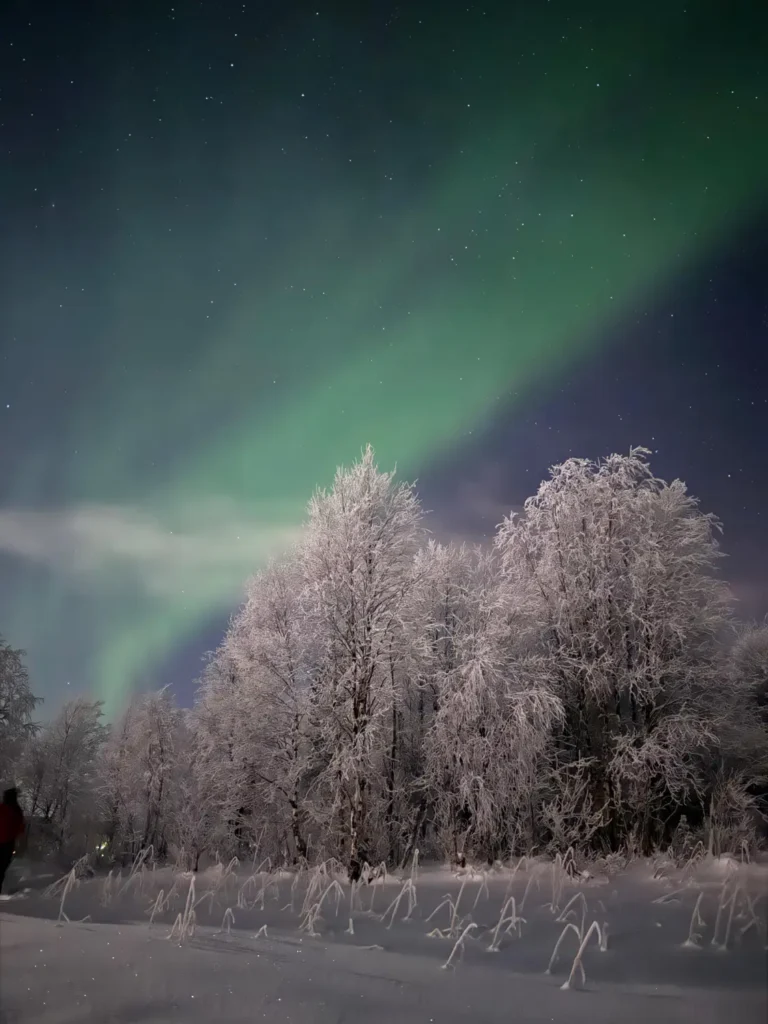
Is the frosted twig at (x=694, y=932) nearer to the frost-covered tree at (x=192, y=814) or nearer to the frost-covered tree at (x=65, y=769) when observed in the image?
the frost-covered tree at (x=192, y=814)

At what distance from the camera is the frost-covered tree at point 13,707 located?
20.7m

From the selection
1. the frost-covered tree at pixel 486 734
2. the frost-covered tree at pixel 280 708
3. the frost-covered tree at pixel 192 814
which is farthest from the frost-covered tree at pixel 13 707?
the frost-covered tree at pixel 486 734

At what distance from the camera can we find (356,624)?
1309cm

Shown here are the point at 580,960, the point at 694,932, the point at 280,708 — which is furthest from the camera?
the point at 280,708

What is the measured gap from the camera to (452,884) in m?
9.84

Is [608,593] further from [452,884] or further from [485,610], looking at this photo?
[452,884]

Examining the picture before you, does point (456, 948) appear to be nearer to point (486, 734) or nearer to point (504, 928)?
point (504, 928)

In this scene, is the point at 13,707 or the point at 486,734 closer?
the point at 486,734

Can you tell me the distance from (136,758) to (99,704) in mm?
3510

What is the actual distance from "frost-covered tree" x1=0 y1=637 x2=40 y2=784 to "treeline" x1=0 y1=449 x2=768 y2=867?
24.5ft

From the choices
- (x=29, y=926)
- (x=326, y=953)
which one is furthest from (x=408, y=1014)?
(x=29, y=926)

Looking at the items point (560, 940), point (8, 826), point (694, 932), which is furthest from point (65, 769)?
point (694, 932)

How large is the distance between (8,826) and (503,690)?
9.64m

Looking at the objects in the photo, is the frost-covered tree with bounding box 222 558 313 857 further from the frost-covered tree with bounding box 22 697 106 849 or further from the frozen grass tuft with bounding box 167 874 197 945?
the frost-covered tree with bounding box 22 697 106 849
